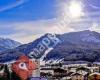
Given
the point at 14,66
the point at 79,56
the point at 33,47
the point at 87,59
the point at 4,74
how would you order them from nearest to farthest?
the point at 14,66
the point at 4,74
the point at 87,59
the point at 79,56
the point at 33,47

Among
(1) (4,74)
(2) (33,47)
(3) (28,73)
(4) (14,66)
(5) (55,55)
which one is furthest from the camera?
(2) (33,47)

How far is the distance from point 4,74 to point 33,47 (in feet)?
434

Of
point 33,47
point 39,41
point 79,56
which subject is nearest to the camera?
point 79,56

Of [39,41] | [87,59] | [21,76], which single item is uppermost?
[39,41]

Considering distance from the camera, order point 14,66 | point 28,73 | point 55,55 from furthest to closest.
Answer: point 55,55 < point 14,66 < point 28,73

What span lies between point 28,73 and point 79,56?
346ft

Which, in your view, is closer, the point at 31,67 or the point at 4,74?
the point at 31,67

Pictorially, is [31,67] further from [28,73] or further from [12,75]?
[12,75]

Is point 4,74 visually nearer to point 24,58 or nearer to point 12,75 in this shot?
point 12,75

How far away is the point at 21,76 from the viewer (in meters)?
23.7

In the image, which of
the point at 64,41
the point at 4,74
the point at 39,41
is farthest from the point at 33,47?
the point at 4,74

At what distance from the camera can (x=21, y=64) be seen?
2406cm

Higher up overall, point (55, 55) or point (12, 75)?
point (55, 55)

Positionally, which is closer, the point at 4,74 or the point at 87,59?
the point at 4,74
